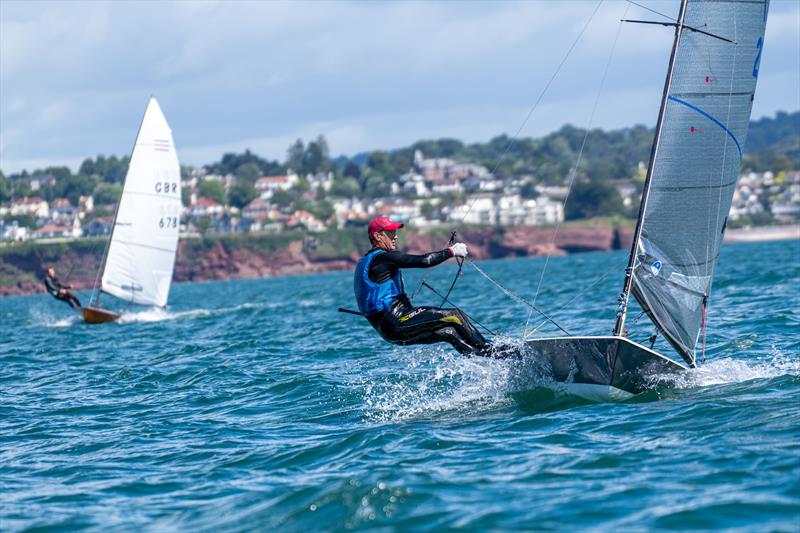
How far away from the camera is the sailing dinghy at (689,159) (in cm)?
1059

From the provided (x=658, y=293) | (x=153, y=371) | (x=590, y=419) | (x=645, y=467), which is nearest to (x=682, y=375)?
(x=658, y=293)

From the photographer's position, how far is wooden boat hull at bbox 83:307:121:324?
96.8ft

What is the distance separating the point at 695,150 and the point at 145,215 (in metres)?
22.8

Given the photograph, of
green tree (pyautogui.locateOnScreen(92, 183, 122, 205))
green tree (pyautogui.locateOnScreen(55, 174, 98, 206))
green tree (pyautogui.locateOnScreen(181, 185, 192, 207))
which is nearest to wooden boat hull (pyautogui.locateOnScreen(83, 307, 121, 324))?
green tree (pyautogui.locateOnScreen(92, 183, 122, 205))

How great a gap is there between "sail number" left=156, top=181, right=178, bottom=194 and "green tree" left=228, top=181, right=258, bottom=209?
13633 cm

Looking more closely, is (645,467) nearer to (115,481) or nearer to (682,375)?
(682,375)

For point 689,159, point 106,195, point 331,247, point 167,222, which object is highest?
point 106,195

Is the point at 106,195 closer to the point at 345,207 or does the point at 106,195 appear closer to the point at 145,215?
the point at 345,207

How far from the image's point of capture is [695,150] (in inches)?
421

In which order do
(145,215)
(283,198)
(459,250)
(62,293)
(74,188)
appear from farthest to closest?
1. (283,198)
2. (74,188)
3. (145,215)
4. (62,293)
5. (459,250)

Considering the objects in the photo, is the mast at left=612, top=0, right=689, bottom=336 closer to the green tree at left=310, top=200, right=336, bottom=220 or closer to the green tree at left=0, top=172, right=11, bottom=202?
the green tree at left=0, top=172, right=11, bottom=202

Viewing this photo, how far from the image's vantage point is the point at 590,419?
31.3 feet

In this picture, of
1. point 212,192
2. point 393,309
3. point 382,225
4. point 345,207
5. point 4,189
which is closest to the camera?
point 393,309

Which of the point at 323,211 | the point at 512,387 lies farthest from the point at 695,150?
the point at 323,211
